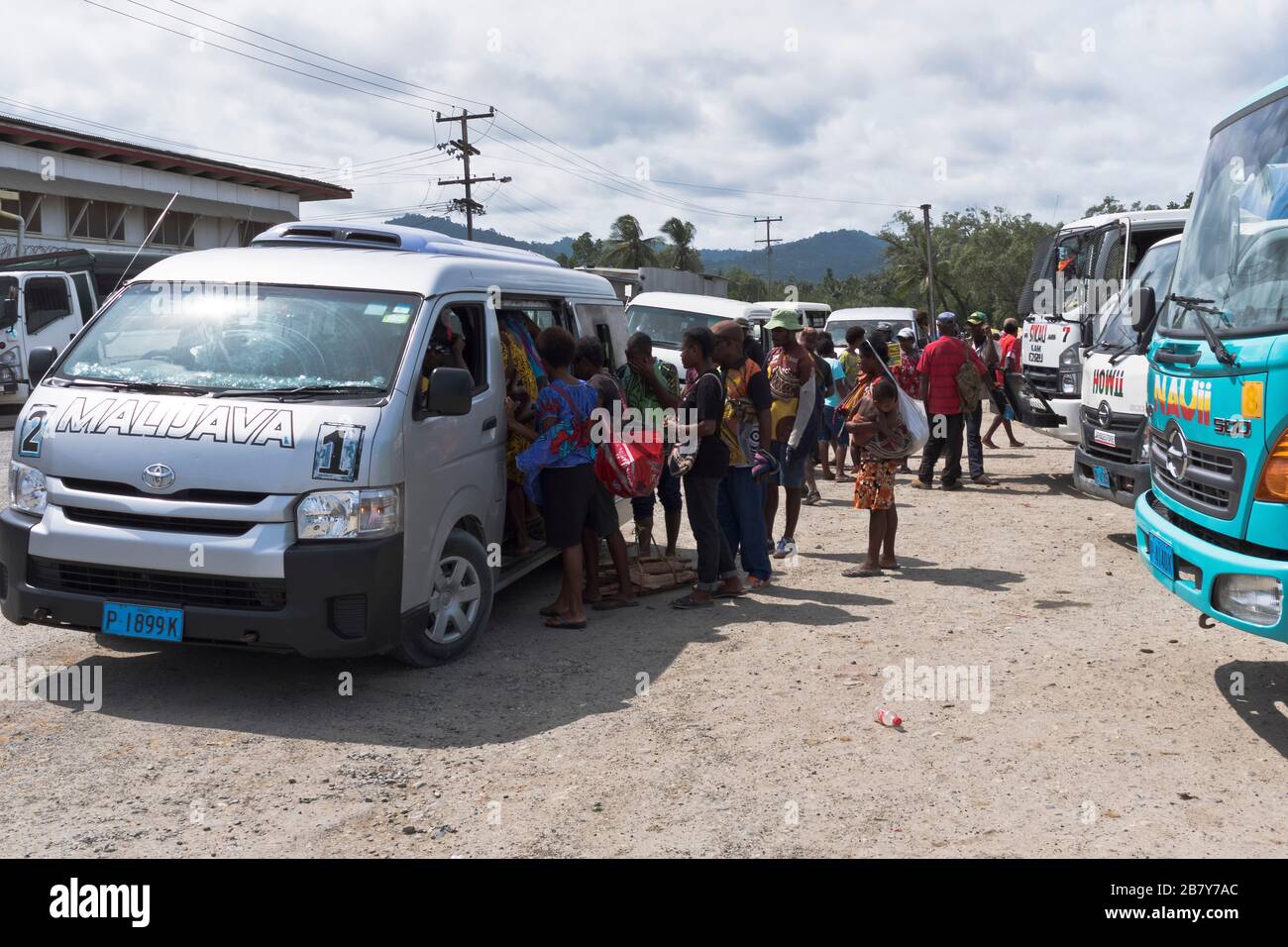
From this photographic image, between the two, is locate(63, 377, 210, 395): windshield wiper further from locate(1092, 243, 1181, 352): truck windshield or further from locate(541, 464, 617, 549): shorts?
locate(1092, 243, 1181, 352): truck windshield

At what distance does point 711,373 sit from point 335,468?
285cm

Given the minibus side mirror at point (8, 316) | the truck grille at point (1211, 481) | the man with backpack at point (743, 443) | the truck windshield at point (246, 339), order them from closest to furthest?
the truck grille at point (1211, 481)
the truck windshield at point (246, 339)
the man with backpack at point (743, 443)
the minibus side mirror at point (8, 316)

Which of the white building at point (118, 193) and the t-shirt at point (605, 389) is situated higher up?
the white building at point (118, 193)

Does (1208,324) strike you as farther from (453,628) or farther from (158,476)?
(158,476)

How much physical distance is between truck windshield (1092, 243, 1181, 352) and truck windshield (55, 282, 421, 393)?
665 centimetres

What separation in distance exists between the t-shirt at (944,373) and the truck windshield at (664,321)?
392 centimetres

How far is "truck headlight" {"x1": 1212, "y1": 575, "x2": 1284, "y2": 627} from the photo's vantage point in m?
4.44

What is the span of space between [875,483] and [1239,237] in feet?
11.5

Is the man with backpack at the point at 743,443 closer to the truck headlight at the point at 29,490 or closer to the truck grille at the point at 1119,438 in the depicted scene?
the truck grille at the point at 1119,438

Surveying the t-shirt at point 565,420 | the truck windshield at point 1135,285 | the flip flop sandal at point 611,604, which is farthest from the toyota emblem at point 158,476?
the truck windshield at point 1135,285

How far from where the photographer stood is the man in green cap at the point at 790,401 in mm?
8961

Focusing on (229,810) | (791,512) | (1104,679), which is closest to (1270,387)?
(1104,679)

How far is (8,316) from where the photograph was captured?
19.1m

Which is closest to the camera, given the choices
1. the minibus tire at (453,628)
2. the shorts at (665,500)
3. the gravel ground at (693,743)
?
the gravel ground at (693,743)
